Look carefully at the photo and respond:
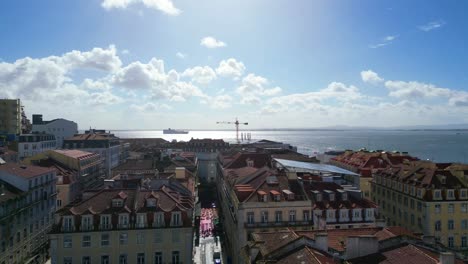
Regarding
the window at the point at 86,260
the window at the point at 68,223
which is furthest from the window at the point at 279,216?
the window at the point at 68,223

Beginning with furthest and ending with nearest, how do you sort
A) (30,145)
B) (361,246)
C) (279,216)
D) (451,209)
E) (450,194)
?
(30,145) → (451,209) → (450,194) → (279,216) → (361,246)

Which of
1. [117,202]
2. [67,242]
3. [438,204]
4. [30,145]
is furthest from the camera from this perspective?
[30,145]

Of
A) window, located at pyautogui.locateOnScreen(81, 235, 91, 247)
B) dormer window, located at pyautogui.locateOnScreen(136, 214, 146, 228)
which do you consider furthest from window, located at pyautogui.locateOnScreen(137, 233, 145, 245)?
window, located at pyautogui.locateOnScreen(81, 235, 91, 247)

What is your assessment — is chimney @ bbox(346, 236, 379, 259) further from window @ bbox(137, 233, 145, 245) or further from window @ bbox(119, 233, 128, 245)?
window @ bbox(119, 233, 128, 245)

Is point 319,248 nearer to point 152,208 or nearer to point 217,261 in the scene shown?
point 152,208

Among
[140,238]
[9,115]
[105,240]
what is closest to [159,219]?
[140,238]

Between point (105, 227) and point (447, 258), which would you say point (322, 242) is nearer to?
point (447, 258)
